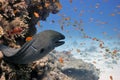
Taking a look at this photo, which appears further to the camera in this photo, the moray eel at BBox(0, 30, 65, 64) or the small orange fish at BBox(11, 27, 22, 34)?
the small orange fish at BBox(11, 27, 22, 34)

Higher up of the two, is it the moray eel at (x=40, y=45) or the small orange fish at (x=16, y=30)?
the moray eel at (x=40, y=45)

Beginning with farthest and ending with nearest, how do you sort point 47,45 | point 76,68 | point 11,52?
1. point 76,68
2. point 11,52
3. point 47,45

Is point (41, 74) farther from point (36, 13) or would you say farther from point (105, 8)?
point (105, 8)

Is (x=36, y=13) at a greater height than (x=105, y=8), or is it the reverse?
(x=36, y=13)

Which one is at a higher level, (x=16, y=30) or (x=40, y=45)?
(x=40, y=45)

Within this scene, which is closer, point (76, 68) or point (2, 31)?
point (2, 31)

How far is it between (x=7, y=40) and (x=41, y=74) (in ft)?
4.35

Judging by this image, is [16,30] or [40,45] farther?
[16,30]

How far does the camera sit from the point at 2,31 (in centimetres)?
495

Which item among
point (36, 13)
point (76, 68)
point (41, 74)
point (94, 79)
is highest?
point (36, 13)

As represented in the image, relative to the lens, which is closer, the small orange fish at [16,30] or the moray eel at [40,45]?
the moray eel at [40,45]

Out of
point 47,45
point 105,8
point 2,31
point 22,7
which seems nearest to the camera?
point 47,45

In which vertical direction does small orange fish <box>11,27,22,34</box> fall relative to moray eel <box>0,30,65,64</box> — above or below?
below

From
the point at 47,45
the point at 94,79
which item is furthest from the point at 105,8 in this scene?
the point at 47,45
